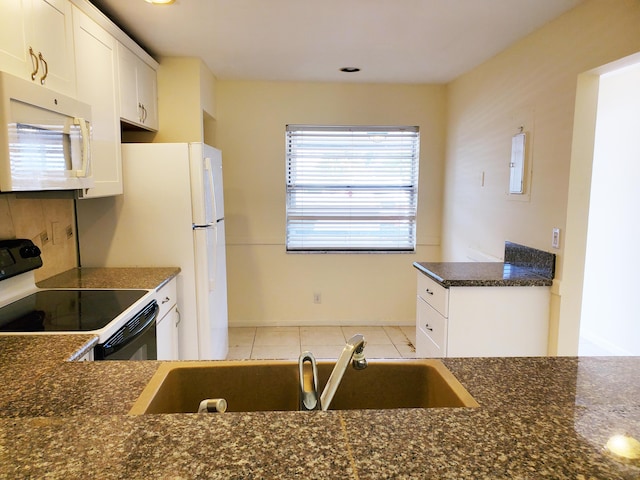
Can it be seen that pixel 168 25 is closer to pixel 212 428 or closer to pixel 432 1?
pixel 432 1

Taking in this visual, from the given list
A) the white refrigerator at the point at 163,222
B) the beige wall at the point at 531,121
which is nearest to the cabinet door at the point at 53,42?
the white refrigerator at the point at 163,222

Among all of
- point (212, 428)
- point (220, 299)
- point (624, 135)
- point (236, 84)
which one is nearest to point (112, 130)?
point (220, 299)

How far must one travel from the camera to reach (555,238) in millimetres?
2432

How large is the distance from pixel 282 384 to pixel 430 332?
1.69 m

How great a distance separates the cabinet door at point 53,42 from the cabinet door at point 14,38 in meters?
0.05

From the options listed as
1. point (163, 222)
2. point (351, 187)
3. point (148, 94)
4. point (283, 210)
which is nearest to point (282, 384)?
point (163, 222)

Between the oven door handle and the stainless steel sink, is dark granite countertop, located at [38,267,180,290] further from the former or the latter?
the stainless steel sink

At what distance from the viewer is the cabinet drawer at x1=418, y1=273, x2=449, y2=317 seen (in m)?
2.48

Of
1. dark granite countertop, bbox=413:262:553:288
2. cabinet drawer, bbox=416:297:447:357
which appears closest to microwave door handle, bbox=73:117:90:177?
dark granite countertop, bbox=413:262:553:288

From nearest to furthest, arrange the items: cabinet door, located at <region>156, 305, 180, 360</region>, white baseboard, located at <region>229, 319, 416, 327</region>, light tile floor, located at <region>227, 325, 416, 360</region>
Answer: cabinet door, located at <region>156, 305, 180, 360</region>, light tile floor, located at <region>227, 325, 416, 360</region>, white baseboard, located at <region>229, 319, 416, 327</region>

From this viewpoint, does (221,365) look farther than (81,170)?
No

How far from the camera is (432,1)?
85.7 inches

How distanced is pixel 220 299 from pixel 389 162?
2.10 meters

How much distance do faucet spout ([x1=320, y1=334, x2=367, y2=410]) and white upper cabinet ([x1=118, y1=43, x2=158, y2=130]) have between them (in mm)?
2182
